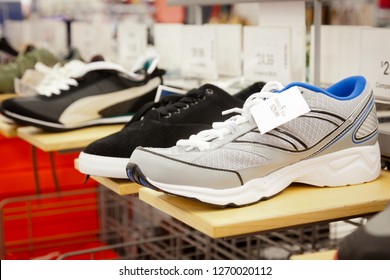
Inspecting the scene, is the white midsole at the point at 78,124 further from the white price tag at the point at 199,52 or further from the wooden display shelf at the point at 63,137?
the white price tag at the point at 199,52

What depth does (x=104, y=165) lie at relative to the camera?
107cm

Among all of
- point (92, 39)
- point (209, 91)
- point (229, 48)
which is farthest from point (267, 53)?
point (92, 39)

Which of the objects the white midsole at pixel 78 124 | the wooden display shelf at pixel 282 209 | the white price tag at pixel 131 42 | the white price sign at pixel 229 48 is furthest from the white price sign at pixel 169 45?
the wooden display shelf at pixel 282 209

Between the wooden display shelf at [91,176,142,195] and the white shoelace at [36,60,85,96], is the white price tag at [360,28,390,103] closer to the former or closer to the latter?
the wooden display shelf at [91,176,142,195]

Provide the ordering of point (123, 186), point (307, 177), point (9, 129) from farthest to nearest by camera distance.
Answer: point (9, 129) < point (123, 186) < point (307, 177)

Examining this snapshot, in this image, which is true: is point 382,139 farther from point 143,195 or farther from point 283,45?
point 143,195

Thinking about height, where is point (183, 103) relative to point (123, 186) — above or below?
above

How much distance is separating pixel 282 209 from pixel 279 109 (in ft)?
0.48

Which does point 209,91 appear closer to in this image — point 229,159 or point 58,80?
point 229,159

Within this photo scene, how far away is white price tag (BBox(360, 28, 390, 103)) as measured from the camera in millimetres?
1111

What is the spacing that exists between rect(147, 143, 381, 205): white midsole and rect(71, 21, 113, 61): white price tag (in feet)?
4.84

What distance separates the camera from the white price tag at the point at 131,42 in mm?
2047

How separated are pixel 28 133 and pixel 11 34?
6.71 ft

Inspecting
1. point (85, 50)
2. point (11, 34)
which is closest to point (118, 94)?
point (85, 50)
